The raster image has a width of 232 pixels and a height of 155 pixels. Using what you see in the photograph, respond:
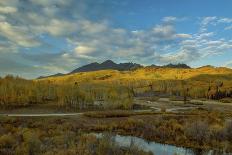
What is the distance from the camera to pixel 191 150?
3206 centimetres

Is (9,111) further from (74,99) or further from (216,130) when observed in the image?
(216,130)

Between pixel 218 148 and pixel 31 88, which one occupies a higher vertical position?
pixel 31 88

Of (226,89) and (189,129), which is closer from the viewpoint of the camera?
(189,129)

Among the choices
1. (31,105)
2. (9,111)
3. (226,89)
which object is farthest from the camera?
(226,89)

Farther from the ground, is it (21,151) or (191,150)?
(21,151)

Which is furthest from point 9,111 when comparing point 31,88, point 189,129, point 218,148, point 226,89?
point 226,89

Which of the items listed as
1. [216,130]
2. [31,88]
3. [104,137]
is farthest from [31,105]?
[104,137]

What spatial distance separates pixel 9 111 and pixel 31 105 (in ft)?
37.7

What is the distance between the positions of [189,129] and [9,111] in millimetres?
46583

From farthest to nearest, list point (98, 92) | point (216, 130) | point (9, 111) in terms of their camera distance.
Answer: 1. point (98, 92)
2. point (9, 111)
3. point (216, 130)

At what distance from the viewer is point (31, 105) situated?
8412 cm

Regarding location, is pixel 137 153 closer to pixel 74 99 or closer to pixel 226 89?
pixel 74 99

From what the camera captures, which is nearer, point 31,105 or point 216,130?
point 216,130

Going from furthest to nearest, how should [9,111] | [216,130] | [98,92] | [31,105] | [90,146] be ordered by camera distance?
[98,92]
[31,105]
[9,111]
[216,130]
[90,146]
